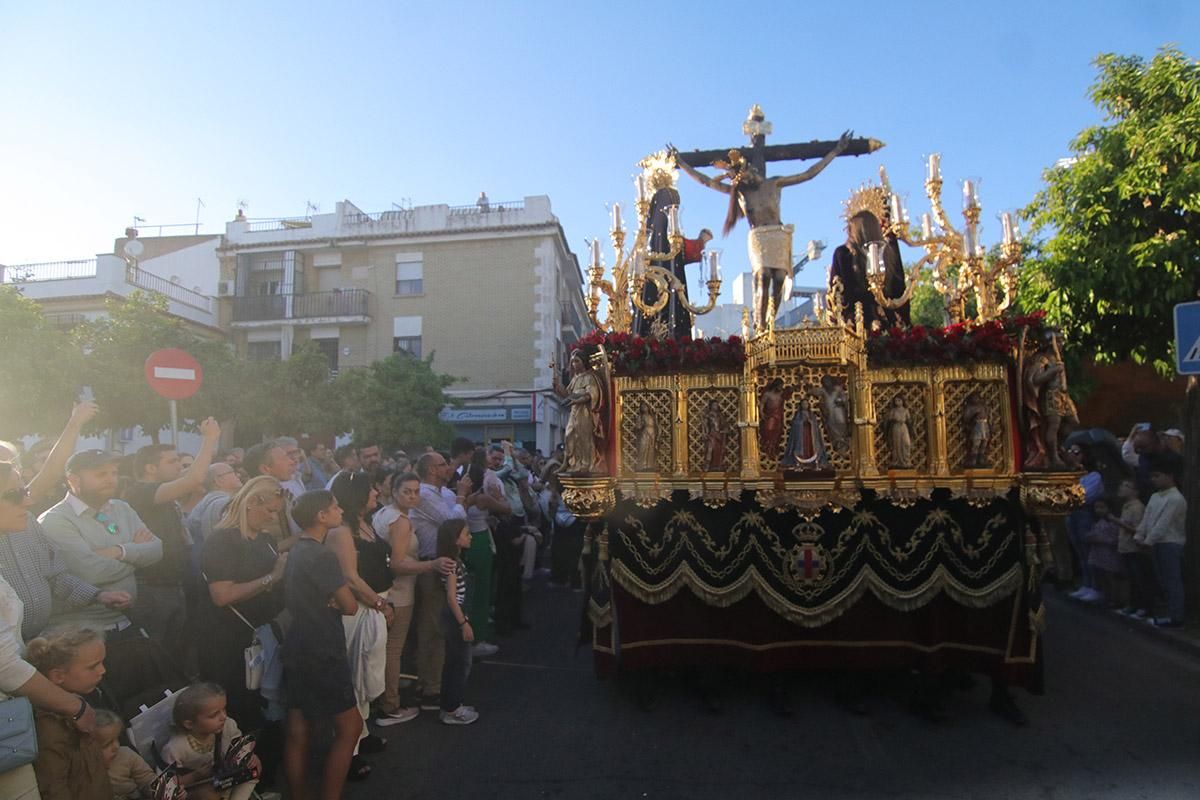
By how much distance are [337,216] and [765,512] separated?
24.9 meters

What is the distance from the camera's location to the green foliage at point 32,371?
39.5ft

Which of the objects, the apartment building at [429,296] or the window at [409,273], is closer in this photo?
the apartment building at [429,296]

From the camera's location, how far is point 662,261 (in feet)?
21.2

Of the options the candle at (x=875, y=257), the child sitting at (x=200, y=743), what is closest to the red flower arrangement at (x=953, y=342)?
the candle at (x=875, y=257)

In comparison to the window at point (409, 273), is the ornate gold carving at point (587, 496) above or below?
below

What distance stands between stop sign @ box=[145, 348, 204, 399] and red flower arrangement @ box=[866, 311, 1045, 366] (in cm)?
609

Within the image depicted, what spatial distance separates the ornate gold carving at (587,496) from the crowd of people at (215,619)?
835 millimetres

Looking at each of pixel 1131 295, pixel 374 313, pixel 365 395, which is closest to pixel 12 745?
pixel 1131 295

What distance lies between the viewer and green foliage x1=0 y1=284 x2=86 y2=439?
12.0 meters

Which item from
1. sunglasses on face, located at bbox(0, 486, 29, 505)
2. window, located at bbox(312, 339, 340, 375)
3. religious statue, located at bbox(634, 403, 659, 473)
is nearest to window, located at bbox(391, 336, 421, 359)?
window, located at bbox(312, 339, 340, 375)

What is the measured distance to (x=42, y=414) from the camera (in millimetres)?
12742

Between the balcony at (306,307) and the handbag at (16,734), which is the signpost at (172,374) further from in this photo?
the balcony at (306,307)

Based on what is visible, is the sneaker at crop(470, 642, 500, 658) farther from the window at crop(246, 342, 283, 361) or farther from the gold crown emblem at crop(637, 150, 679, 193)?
the window at crop(246, 342, 283, 361)

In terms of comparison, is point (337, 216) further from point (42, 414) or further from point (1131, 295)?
point (1131, 295)
